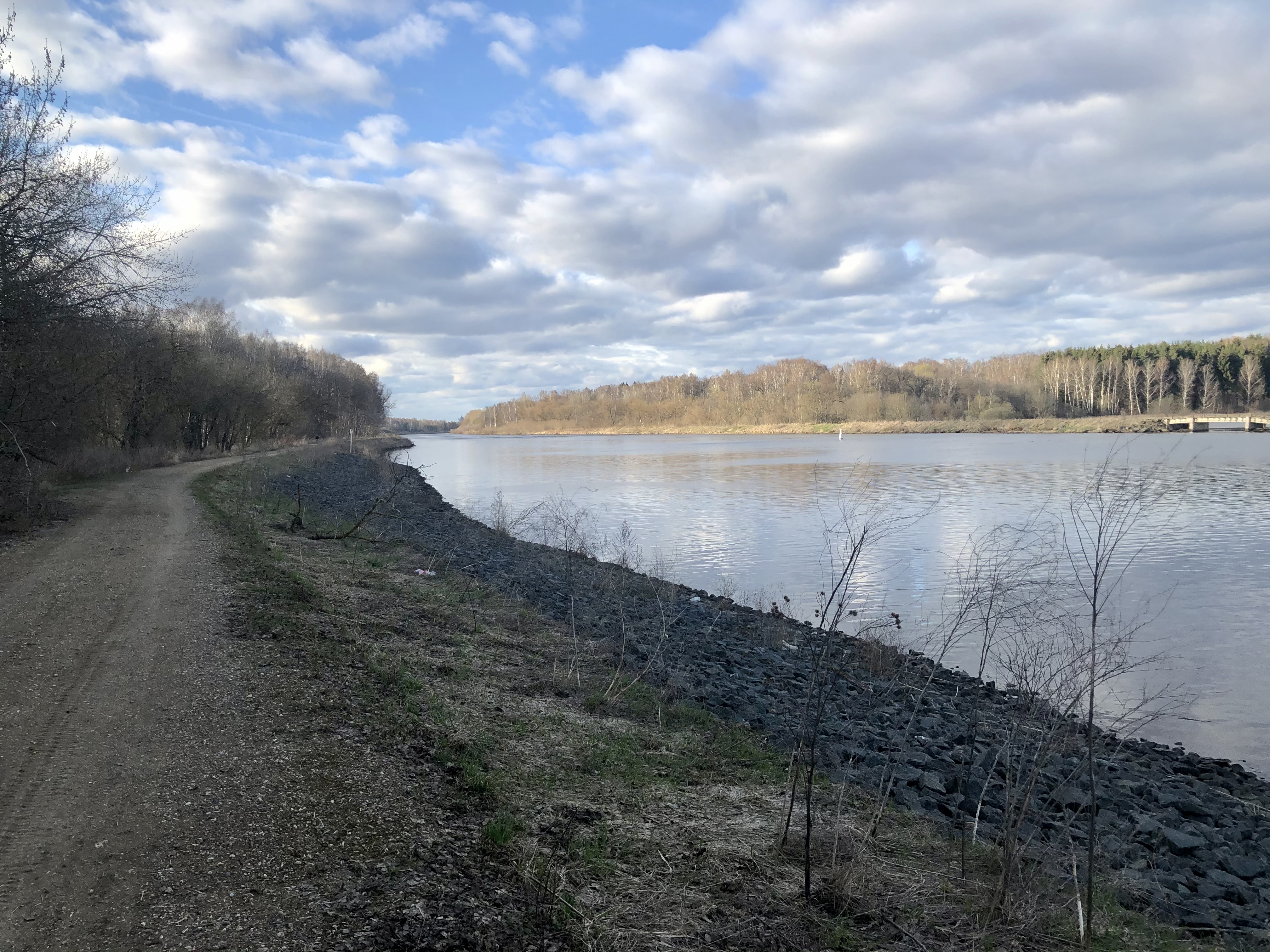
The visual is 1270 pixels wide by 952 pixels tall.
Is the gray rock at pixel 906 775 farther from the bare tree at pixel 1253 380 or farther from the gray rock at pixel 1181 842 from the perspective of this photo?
the bare tree at pixel 1253 380

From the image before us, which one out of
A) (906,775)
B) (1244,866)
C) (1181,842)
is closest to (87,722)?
(906,775)

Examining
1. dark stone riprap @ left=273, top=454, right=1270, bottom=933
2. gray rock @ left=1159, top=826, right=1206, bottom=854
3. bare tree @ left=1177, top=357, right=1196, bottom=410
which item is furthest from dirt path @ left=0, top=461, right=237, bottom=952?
bare tree @ left=1177, top=357, right=1196, bottom=410

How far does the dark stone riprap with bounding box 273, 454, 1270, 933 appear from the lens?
5.75m

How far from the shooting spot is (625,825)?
5434 mm

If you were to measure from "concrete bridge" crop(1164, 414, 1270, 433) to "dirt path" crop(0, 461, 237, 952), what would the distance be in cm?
11160

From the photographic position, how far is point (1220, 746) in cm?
919

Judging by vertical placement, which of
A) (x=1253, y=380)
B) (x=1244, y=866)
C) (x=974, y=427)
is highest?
(x=1253, y=380)

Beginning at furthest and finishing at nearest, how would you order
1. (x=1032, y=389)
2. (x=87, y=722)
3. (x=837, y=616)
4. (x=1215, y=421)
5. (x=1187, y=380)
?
(x=1032, y=389)
(x=1187, y=380)
(x=1215, y=421)
(x=87, y=722)
(x=837, y=616)

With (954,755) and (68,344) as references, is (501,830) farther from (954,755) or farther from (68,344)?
(68,344)

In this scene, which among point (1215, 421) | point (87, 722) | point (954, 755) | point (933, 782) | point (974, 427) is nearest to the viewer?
point (87, 722)

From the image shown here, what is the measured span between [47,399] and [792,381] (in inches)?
6150

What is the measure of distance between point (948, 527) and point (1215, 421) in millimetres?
109985

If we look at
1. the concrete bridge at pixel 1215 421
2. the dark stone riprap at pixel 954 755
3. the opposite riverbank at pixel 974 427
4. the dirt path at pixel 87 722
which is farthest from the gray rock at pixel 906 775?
the concrete bridge at pixel 1215 421

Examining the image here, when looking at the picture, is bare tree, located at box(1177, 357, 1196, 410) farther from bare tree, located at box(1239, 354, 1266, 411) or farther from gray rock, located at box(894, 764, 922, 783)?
gray rock, located at box(894, 764, 922, 783)
